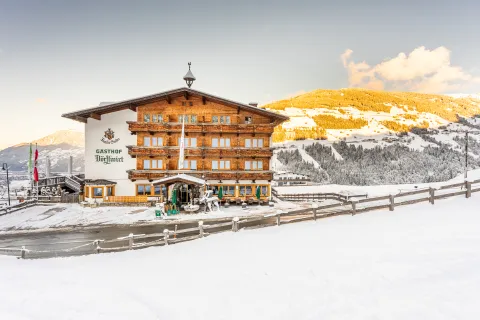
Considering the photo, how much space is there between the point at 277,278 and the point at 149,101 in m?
26.8

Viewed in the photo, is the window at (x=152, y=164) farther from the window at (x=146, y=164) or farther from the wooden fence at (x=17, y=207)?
the wooden fence at (x=17, y=207)

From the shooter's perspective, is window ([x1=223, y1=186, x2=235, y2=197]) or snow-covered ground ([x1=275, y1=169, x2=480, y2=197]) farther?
snow-covered ground ([x1=275, y1=169, x2=480, y2=197])

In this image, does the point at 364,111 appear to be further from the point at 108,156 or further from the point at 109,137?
the point at 108,156

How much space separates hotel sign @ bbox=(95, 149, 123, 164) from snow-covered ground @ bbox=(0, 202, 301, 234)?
17.5 feet

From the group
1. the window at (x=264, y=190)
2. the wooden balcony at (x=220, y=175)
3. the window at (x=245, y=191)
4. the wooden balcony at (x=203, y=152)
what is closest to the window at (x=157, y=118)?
the wooden balcony at (x=203, y=152)

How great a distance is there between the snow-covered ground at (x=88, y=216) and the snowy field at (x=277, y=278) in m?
9.39

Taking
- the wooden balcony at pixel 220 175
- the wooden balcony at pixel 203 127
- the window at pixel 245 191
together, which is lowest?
the window at pixel 245 191

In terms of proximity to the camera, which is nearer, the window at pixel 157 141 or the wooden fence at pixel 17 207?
the wooden fence at pixel 17 207

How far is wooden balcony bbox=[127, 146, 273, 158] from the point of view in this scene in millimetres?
30125

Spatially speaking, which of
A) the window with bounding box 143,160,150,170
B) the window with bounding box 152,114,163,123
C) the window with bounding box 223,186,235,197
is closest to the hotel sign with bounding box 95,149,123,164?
the window with bounding box 143,160,150,170

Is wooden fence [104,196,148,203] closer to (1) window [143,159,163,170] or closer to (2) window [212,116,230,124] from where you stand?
(1) window [143,159,163,170]

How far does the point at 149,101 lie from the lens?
101 feet

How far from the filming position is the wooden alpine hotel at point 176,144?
30250 millimetres

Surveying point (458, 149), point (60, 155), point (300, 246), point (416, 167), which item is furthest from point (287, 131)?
point (60, 155)
